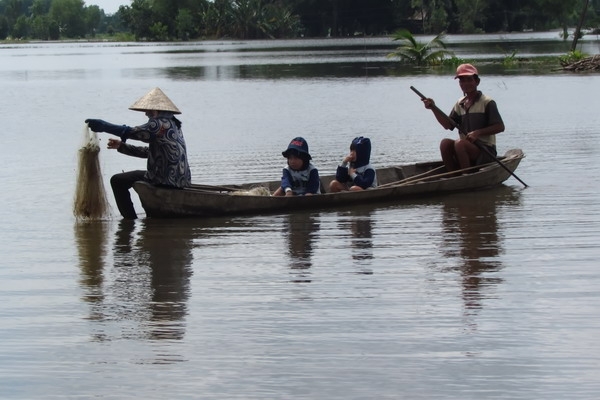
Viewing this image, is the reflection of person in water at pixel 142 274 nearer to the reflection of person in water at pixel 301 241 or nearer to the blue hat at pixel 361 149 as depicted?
the reflection of person in water at pixel 301 241

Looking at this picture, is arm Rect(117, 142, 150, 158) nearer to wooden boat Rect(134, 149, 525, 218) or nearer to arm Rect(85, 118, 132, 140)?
arm Rect(85, 118, 132, 140)

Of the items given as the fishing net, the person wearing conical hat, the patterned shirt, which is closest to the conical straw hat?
the person wearing conical hat

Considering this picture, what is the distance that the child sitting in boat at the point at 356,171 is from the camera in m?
11.1

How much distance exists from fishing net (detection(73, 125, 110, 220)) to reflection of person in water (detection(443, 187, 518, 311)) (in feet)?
10.8

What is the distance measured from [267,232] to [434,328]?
12.2 ft

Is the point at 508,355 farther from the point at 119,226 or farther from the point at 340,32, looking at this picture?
the point at 340,32

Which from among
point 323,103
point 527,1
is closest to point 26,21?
point 527,1

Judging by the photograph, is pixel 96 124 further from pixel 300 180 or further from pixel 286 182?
pixel 300 180

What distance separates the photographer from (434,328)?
6.75m

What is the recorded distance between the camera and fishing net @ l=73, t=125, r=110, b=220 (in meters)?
11.0

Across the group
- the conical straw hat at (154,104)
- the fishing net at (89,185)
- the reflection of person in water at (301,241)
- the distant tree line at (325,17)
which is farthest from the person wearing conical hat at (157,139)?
the distant tree line at (325,17)

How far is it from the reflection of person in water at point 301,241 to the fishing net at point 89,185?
1.84 metres

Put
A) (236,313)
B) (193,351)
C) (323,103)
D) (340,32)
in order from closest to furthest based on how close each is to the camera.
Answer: (193,351) < (236,313) < (323,103) < (340,32)

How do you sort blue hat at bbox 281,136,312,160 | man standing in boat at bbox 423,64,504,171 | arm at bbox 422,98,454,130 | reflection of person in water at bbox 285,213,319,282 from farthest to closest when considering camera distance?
man standing in boat at bbox 423,64,504,171 < arm at bbox 422,98,454,130 < blue hat at bbox 281,136,312,160 < reflection of person in water at bbox 285,213,319,282
